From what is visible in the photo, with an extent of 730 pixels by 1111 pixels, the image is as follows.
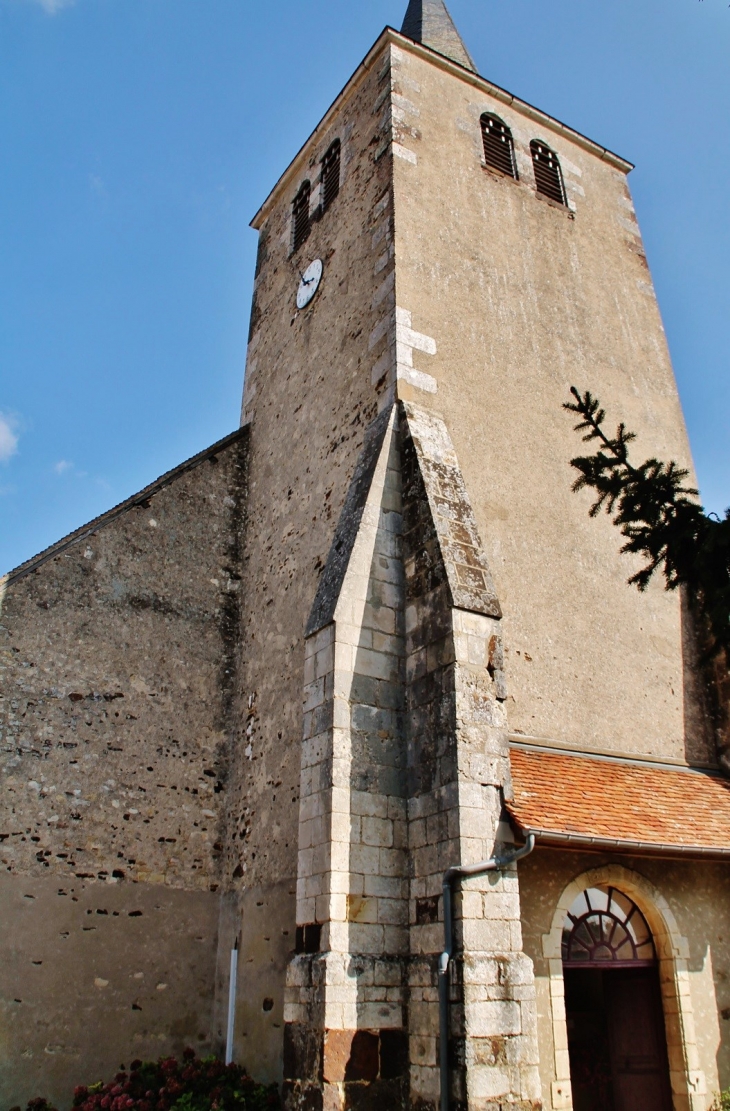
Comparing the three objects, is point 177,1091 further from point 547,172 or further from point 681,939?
point 547,172

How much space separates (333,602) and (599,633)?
10.0 feet

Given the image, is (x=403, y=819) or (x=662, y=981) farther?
(x=662, y=981)

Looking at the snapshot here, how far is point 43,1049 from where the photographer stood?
736 cm

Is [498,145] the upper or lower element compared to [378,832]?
upper

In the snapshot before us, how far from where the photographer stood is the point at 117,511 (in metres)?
9.48

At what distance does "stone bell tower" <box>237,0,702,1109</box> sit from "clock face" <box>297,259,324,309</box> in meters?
0.04

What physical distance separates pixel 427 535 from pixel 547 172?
6989 millimetres

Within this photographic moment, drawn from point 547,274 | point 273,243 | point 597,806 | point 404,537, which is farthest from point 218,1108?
point 273,243

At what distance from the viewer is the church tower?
577 cm

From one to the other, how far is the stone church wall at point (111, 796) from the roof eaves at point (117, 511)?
0.03 metres

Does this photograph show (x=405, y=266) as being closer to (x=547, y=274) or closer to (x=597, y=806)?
(x=547, y=274)

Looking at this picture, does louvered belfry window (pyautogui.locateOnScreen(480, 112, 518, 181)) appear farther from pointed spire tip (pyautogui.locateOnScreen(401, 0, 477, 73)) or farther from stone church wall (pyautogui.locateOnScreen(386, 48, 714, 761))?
pointed spire tip (pyautogui.locateOnScreen(401, 0, 477, 73))

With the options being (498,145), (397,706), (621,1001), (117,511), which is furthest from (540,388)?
(621,1001)

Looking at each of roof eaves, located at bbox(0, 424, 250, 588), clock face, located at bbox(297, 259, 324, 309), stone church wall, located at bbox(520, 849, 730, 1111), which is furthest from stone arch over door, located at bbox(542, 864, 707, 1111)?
clock face, located at bbox(297, 259, 324, 309)
